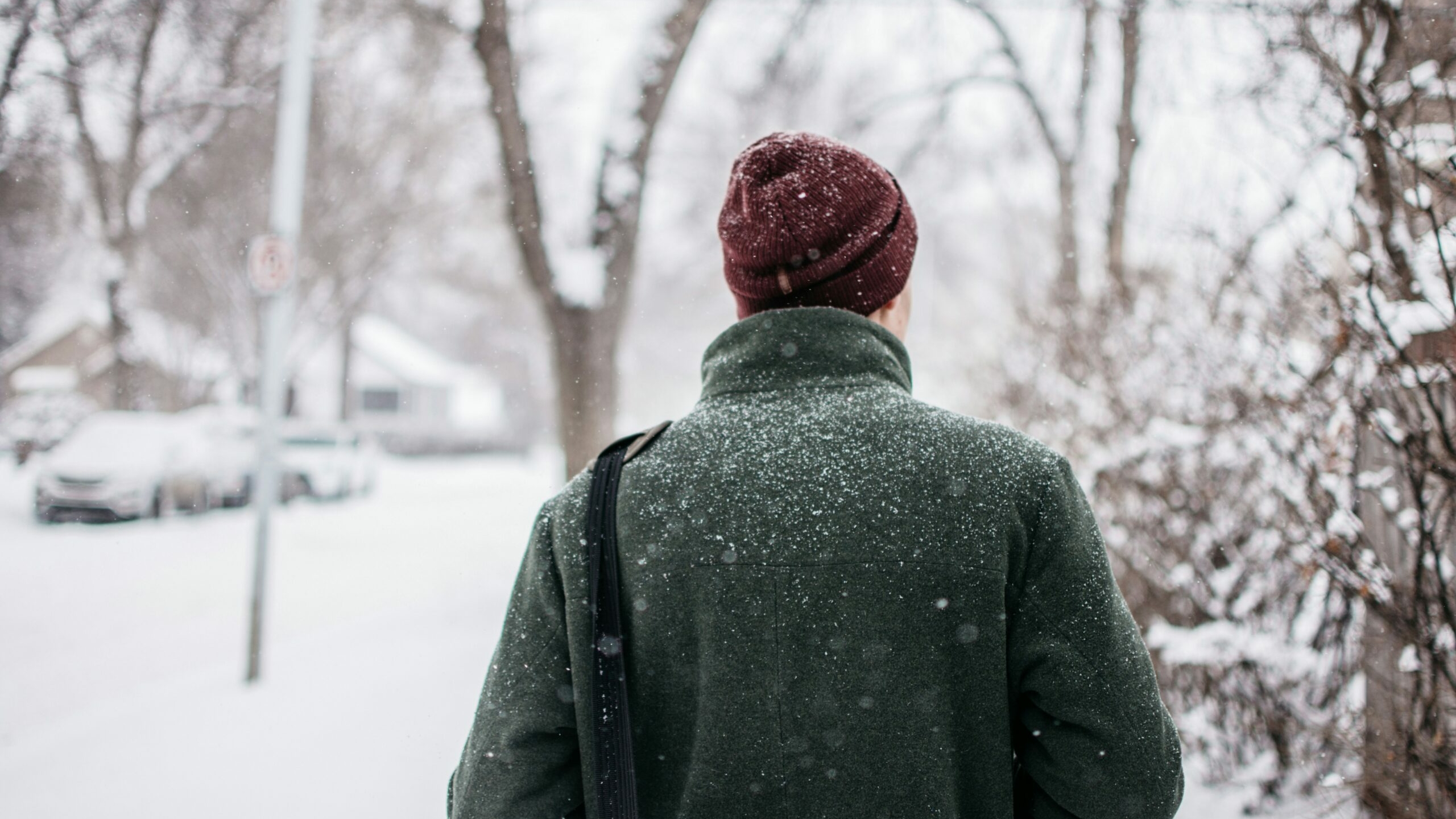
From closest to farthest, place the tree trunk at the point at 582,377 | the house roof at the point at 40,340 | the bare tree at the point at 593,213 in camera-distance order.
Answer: the house roof at the point at 40,340 → the bare tree at the point at 593,213 → the tree trunk at the point at 582,377

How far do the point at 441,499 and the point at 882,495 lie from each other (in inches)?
674

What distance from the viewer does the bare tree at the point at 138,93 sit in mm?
3729

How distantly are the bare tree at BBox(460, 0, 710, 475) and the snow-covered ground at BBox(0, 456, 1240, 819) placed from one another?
571 mm

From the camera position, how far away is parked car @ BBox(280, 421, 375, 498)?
15.7m

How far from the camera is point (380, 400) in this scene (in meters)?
36.0

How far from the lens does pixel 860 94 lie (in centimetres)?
766

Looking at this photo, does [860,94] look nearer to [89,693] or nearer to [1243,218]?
[1243,218]

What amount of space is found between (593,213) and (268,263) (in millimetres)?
1808

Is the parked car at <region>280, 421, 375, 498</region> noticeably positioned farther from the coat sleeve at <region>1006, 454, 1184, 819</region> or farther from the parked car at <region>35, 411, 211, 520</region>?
the coat sleeve at <region>1006, 454, 1184, 819</region>

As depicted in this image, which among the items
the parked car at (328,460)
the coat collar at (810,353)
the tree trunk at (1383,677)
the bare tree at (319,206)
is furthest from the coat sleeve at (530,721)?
the parked car at (328,460)

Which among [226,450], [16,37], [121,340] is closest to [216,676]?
[121,340]

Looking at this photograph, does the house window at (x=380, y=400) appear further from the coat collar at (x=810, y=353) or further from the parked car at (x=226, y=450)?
the coat collar at (x=810, y=353)

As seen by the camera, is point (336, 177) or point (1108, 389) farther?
point (336, 177)

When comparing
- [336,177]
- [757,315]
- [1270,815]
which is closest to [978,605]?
[757,315]
